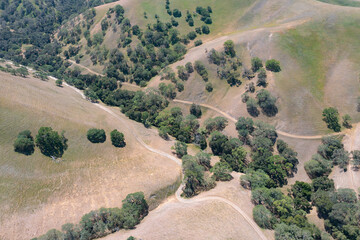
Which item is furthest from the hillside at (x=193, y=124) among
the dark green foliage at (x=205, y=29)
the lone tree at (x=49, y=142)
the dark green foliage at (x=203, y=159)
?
the lone tree at (x=49, y=142)

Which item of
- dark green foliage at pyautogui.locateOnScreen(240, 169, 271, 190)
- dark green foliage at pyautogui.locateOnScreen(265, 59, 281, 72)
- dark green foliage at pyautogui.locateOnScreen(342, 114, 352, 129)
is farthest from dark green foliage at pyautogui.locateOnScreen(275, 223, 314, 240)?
dark green foliage at pyautogui.locateOnScreen(265, 59, 281, 72)

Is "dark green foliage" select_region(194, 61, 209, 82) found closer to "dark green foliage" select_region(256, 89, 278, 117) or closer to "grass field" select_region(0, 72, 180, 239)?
"dark green foliage" select_region(256, 89, 278, 117)

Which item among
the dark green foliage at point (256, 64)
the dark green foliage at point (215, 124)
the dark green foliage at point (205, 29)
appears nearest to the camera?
the dark green foliage at point (215, 124)

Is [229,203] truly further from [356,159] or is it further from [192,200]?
[356,159]

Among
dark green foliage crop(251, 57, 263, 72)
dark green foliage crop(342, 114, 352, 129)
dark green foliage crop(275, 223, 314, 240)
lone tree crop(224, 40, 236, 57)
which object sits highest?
lone tree crop(224, 40, 236, 57)

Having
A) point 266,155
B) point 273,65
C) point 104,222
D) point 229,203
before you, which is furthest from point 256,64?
point 104,222

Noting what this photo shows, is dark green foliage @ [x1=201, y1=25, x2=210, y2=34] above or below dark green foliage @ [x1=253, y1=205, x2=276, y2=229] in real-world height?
above

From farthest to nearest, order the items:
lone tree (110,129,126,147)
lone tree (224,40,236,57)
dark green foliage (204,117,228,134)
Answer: lone tree (224,40,236,57) → dark green foliage (204,117,228,134) → lone tree (110,129,126,147)

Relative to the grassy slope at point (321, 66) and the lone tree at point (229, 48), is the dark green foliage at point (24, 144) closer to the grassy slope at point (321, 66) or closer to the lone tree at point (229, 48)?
the lone tree at point (229, 48)
